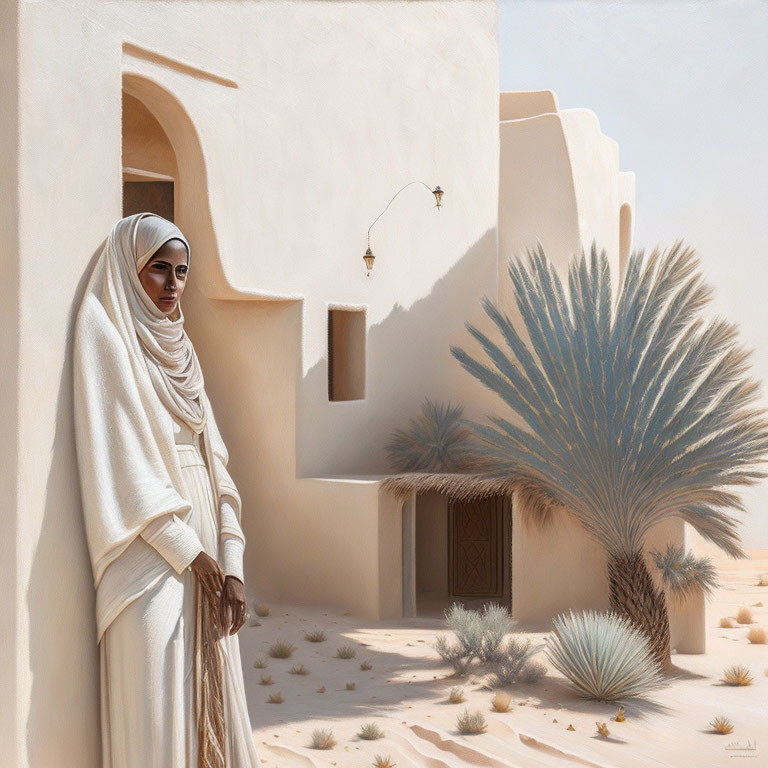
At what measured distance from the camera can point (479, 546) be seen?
40.1 ft

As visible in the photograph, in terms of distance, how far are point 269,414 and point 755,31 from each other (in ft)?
88.2

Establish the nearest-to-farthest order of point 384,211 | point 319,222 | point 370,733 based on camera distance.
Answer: point 370,733, point 319,222, point 384,211

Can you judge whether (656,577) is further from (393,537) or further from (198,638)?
(198,638)

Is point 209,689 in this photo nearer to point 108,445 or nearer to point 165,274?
Answer: point 108,445

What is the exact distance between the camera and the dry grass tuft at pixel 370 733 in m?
6.35

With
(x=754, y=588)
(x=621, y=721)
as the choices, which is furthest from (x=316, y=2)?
(x=754, y=588)

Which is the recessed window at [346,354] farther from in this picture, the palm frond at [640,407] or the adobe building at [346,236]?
the palm frond at [640,407]

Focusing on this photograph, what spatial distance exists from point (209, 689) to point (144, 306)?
4.64ft

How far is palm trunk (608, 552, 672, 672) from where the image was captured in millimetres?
8422

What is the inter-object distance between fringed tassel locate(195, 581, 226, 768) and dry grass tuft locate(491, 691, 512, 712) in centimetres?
354

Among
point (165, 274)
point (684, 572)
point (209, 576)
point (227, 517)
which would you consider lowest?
point (684, 572)

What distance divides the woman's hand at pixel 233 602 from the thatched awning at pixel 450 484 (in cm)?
590

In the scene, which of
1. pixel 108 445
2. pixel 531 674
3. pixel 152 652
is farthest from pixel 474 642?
pixel 108 445

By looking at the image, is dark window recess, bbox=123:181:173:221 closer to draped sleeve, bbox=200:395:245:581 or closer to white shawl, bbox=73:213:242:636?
draped sleeve, bbox=200:395:245:581
